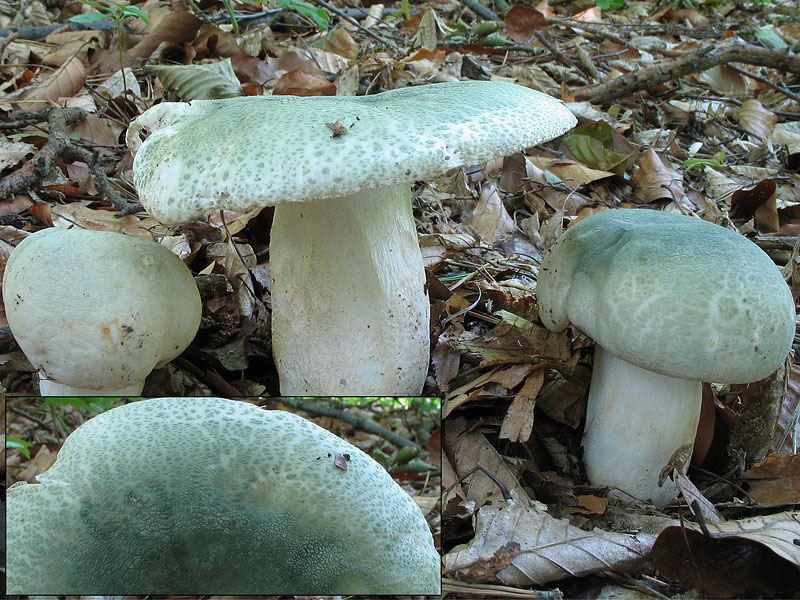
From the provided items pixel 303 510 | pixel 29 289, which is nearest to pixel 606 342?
pixel 303 510

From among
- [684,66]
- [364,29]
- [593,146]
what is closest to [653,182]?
[593,146]

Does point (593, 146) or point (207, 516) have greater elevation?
point (207, 516)

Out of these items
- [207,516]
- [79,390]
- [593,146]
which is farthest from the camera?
[593,146]

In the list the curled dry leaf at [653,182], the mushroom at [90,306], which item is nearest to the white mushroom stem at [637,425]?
the mushroom at [90,306]

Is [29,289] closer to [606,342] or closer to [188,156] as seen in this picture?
[188,156]

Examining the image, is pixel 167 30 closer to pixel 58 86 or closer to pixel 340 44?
pixel 58 86
